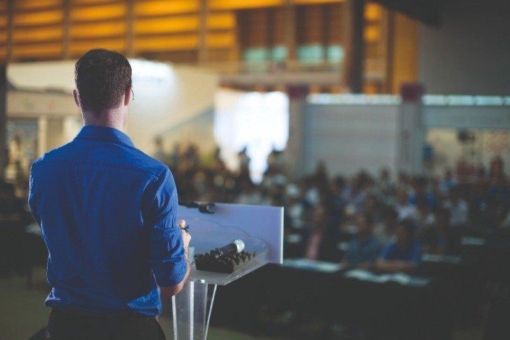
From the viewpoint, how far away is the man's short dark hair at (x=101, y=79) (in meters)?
1.70

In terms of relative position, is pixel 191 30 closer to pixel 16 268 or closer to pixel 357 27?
pixel 357 27

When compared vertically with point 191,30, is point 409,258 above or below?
below

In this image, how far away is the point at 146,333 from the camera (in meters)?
1.76

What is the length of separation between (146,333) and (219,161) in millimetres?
12766

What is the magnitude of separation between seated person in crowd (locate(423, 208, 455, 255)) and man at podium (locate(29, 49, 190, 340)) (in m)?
6.18

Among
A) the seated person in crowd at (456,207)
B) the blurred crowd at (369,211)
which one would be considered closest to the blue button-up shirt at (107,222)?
the blurred crowd at (369,211)

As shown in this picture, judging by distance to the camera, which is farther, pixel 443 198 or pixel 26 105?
pixel 443 198

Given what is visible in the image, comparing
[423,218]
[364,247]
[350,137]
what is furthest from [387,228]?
[350,137]

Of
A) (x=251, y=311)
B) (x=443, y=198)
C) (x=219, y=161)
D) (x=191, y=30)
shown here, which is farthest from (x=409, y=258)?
(x=191, y=30)

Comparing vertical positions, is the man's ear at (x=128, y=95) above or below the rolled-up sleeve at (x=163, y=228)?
above

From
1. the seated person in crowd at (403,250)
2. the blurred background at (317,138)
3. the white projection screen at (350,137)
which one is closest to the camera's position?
the blurred background at (317,138)

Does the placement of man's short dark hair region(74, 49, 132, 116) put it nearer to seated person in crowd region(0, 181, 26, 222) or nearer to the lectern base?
the lectern base

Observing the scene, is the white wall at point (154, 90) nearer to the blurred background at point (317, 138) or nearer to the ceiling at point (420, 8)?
the blurred background at point (317, 138)

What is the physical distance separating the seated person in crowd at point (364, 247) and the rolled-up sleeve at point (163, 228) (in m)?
5.09
